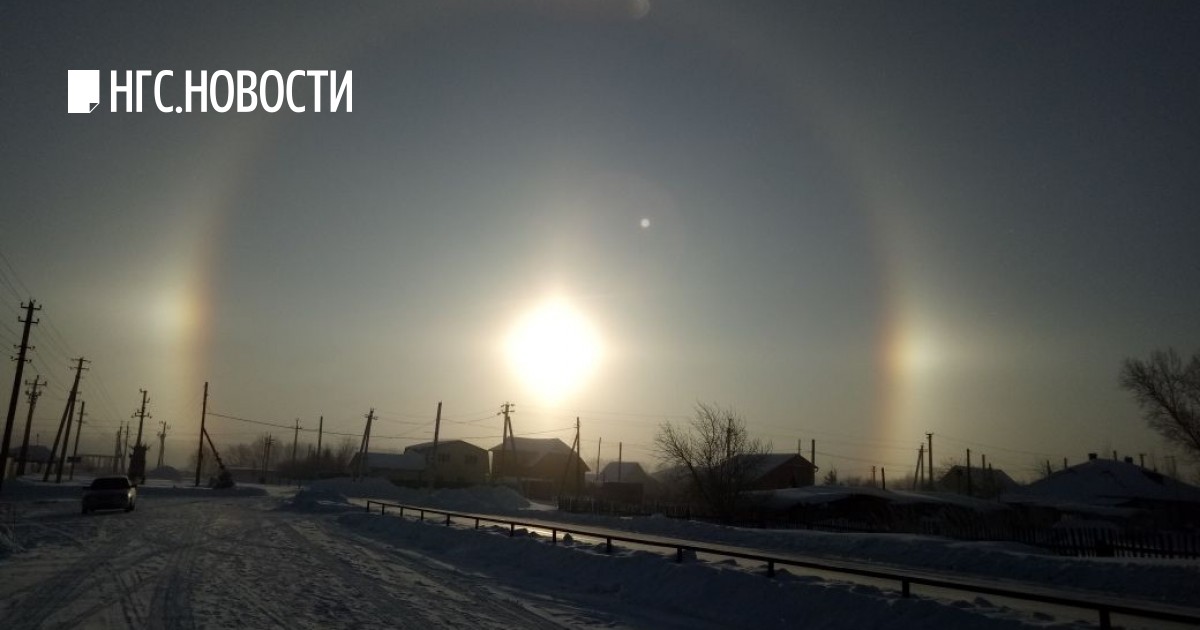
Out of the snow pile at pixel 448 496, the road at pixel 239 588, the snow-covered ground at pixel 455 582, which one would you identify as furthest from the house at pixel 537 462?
the road at pixel 239 588

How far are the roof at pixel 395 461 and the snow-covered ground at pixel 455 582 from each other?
90088mm

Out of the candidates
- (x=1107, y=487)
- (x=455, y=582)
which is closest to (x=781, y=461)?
(x=1107, y=487)

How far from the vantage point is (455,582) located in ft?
60.1

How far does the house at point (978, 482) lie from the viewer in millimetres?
95994

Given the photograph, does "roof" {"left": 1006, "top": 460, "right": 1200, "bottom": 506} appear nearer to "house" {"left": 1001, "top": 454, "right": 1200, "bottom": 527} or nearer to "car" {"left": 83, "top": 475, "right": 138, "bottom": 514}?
"house" {"left": 1001, "top": 454, "right": 1200, "bottom": 527}

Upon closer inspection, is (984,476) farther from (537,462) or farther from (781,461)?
(537,462)

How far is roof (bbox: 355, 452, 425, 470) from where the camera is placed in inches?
4754

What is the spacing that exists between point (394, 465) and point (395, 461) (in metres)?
1.56

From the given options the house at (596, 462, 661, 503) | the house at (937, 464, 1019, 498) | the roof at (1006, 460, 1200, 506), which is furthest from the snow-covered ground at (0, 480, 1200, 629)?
the house at (937, 464, 1019, 498)

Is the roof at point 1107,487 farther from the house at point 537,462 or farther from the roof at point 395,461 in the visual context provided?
the roof at point 395,461

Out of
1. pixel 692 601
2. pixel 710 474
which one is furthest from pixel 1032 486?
pixel 692 601

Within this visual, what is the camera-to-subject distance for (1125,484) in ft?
222

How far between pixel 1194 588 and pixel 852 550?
1302cm

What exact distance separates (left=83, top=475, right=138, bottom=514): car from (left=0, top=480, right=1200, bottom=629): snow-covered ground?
25.3 feet
